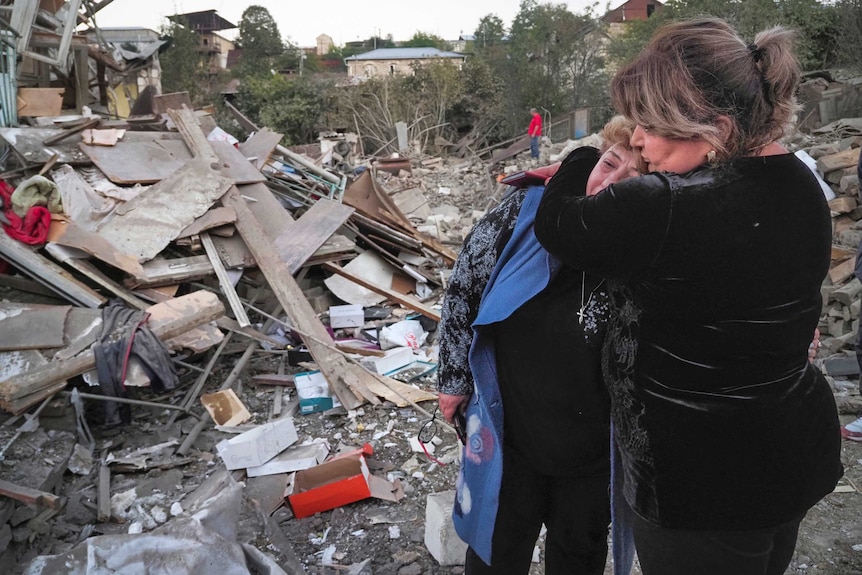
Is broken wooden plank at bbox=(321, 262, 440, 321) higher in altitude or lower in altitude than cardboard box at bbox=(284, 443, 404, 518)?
higher

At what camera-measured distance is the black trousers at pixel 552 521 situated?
5.43 ft

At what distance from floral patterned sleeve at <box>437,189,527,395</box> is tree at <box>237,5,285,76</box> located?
115ft

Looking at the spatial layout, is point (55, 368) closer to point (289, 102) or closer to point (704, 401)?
point (704, 401)

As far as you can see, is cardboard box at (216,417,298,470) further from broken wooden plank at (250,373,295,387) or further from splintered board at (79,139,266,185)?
splintered board at (79,139,266,185)

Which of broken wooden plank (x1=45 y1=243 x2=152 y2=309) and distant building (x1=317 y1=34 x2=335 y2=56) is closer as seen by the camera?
broken wooden plank (x1=45 y1=243 x2=152 y2=309)

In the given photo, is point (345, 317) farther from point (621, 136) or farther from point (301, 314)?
point (621, 136)

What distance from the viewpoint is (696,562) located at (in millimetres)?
1240

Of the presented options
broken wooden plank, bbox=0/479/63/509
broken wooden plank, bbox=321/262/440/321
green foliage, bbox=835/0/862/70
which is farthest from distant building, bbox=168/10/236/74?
broken wooden plank, bbox=0/479/63/509

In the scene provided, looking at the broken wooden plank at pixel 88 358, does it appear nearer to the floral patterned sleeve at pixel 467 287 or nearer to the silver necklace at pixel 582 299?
the floral patterned sleeve at pixel 467 287

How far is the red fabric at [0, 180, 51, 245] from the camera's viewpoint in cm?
→ 465

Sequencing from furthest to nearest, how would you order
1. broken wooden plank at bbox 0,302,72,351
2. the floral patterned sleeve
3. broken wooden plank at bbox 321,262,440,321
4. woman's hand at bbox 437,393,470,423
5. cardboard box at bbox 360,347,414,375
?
1. broken wooden plank at bbox 321,262,440,321
2. cardboard box at bbox 360,347,414,375
3. broken wooden plank at bbox 0,302,72,351
4. woman's hand at bbox 437,393,470,423
5. the floral patterned sleeve

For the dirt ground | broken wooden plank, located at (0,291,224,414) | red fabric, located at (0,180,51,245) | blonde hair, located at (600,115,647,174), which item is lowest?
the dirt ground

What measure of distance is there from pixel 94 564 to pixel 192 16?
5190cm

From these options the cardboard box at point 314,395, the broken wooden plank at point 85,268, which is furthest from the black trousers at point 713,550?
the broken wooden plank at point 85,268
